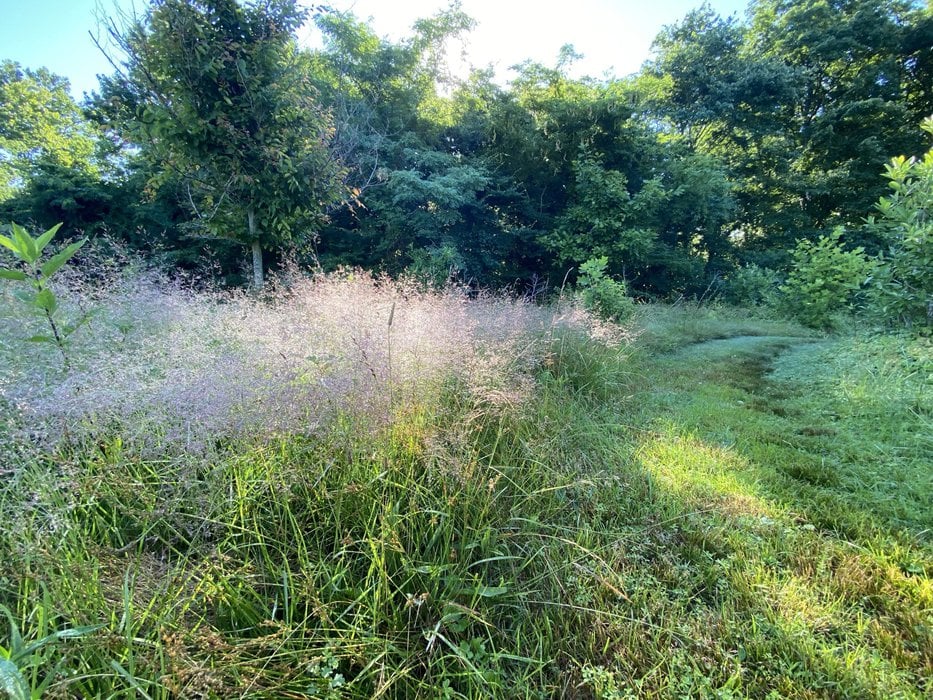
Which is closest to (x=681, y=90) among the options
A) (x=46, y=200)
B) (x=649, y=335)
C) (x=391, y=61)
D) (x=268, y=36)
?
(x=391, y=61)

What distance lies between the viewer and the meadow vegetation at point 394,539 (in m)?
1.00

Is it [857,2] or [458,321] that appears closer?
[458,321]

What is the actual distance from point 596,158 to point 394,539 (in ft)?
37.3

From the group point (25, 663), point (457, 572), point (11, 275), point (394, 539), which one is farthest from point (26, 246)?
point (457, 572)

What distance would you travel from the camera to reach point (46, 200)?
8.55 meters

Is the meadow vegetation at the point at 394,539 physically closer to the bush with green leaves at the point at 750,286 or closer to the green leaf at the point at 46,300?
the green leaf at the point at 46,300

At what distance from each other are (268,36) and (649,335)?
5568 mm

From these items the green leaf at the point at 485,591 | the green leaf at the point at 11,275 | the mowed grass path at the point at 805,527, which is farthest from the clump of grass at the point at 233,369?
the mowed grass path at the point at 805,527

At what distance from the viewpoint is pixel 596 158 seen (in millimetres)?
10359

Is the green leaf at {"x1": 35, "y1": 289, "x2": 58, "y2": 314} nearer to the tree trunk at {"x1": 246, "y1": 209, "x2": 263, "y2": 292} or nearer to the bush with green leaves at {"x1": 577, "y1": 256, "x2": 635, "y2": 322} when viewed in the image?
the tree trunk at {"x1": 246, "y1": 209, "x2": 263, "y2": 292}

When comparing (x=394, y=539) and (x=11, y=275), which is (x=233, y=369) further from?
(x=394, y=539)

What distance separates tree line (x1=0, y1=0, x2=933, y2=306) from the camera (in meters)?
9.05

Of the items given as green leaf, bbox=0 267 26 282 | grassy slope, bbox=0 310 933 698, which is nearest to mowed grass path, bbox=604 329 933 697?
grassy slope, bbox=0 310 933 698

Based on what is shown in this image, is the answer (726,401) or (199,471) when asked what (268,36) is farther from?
(726,401)
